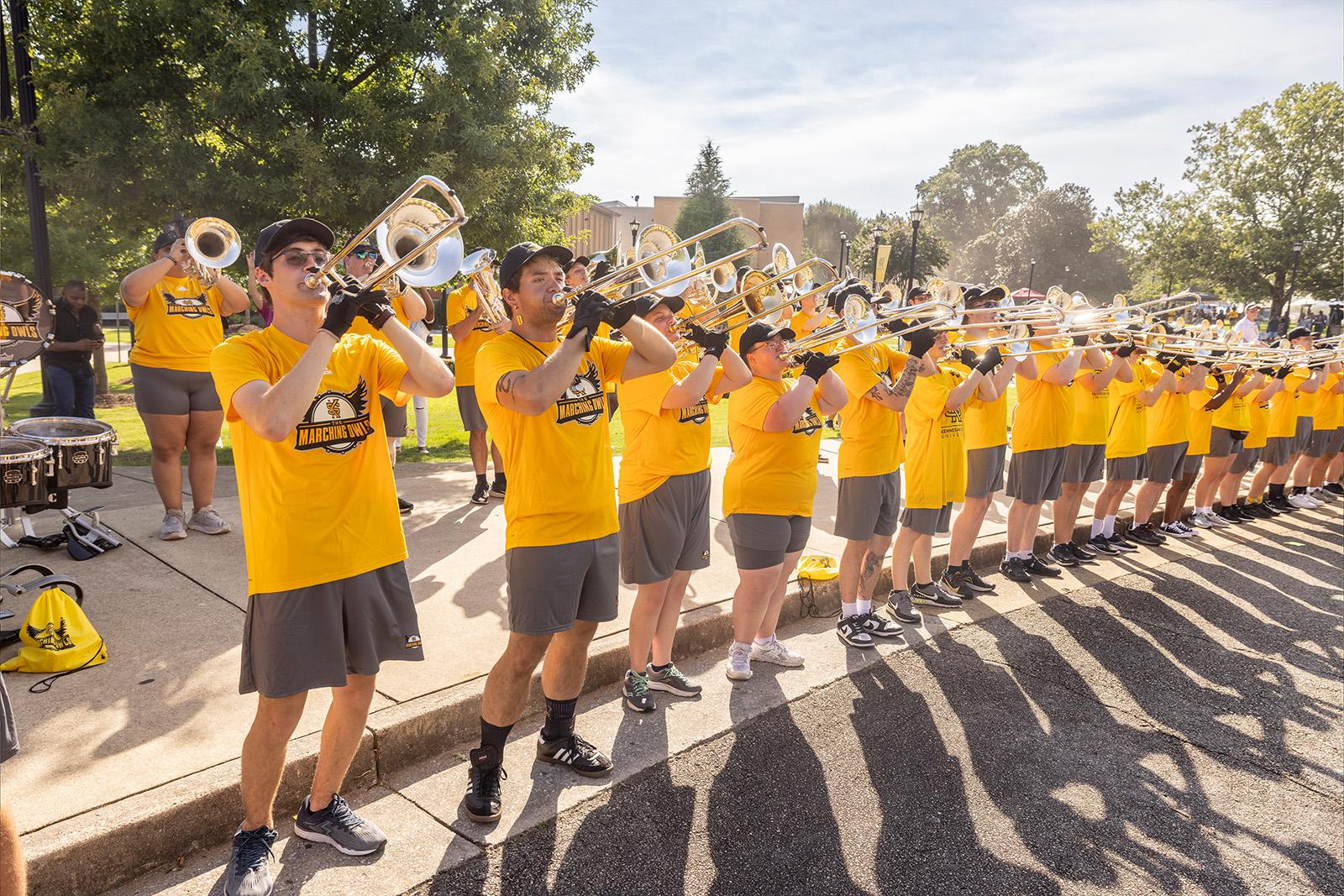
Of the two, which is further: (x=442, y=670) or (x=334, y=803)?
(x=442, y=670)

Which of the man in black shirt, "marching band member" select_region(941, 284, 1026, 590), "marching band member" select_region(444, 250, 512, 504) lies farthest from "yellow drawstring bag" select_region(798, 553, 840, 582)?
the man in black shirt

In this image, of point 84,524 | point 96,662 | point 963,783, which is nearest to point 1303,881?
point 963,783

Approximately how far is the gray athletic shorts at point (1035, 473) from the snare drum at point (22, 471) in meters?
6.64

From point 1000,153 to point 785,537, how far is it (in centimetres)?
11039

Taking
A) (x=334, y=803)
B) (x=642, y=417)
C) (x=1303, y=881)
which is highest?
(x=642, y=417)

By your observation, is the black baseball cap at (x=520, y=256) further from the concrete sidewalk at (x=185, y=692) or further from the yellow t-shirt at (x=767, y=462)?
the concrete sidewalk at (x=185, y=692)

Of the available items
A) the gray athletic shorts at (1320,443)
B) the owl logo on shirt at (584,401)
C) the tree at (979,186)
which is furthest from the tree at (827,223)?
the owl logo on shirt at (584,401)

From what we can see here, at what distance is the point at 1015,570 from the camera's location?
6.87 metres

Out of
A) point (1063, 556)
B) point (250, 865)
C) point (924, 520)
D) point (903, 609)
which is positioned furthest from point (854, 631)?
point (250, 865)

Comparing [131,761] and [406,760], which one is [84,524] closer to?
[131,761]

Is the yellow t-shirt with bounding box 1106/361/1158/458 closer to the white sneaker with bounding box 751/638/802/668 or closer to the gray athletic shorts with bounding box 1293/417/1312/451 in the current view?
the gray athletic shorts with bounding box 1293/417/1312/451

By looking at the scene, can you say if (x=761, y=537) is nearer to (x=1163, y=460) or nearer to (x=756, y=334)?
(x=756, y=334)

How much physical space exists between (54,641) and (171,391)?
229 cm

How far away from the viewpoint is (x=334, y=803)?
3020mm
